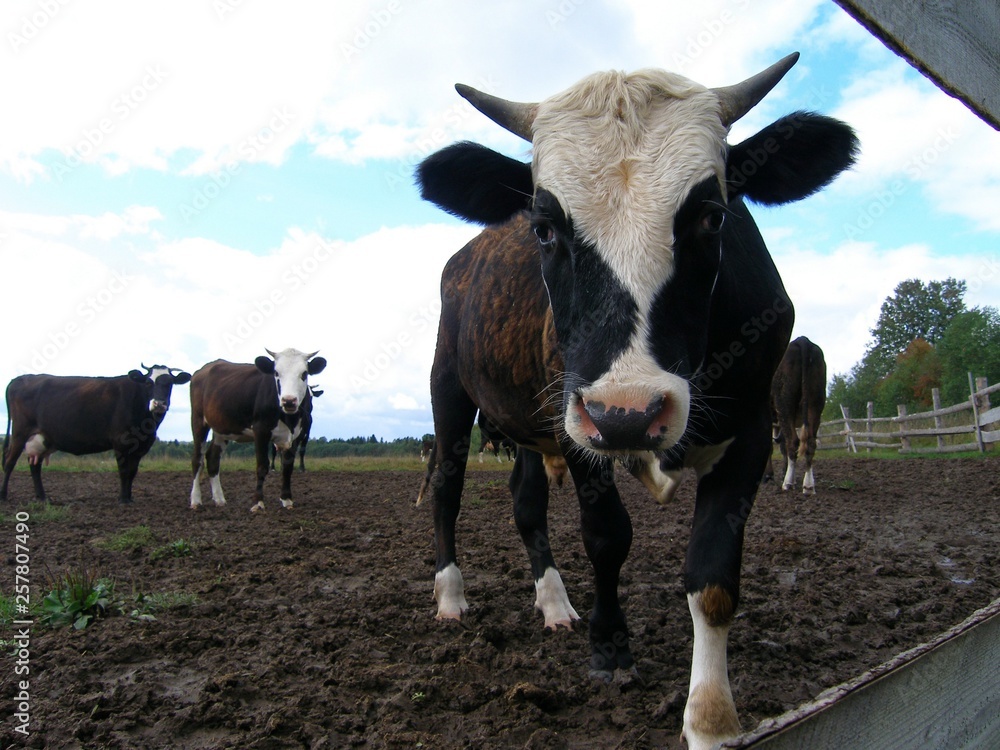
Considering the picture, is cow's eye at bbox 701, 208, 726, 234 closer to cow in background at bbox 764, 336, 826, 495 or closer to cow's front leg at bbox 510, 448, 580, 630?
cow's front leg at bbox 510, 448, 580, 630

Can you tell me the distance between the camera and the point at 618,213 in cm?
227

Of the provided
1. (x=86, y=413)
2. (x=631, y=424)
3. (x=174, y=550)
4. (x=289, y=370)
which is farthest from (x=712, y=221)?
(x=86, y=413)

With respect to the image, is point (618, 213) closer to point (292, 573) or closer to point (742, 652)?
point (742, 652)

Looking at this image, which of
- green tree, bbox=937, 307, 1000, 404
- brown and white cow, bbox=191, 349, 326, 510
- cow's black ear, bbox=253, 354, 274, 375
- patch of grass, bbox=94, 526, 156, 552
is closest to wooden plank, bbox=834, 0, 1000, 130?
patch of grass, bbox=94, 526, 156, 552

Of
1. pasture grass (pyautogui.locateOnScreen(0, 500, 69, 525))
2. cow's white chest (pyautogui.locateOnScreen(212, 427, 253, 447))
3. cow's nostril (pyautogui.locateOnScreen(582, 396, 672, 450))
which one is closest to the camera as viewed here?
cow's nostril (pyautogui.locateOnScreen(582, 396, 672, 450))

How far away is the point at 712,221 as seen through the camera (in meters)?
2.36

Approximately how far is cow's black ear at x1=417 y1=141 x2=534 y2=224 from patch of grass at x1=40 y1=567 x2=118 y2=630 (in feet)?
9.26

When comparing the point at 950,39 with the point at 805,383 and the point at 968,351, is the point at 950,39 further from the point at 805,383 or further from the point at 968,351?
the point at 968,351

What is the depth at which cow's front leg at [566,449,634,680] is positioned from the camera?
298cm

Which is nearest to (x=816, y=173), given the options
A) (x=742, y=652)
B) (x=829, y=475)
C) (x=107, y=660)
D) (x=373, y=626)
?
(x=742, y=652)

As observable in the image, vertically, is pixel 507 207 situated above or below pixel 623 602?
above

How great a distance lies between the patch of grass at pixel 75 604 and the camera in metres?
3.77

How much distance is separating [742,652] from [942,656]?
1978 millimetres

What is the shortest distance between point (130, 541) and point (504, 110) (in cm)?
539
